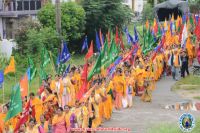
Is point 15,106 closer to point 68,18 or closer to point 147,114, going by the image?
point 147,114

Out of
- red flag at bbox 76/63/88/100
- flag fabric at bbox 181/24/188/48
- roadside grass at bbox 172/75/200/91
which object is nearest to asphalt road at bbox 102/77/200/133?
red flag at bbox 76/63/88/100

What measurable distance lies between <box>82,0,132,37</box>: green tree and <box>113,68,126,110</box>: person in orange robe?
14940mm

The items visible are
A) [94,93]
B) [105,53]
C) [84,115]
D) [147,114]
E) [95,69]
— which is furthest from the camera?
[105,53]

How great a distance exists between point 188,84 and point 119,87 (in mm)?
5922

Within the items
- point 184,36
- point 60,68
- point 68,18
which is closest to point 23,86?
point 60,68

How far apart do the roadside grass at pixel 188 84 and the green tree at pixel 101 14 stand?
9.94 m

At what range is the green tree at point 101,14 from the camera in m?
32.4

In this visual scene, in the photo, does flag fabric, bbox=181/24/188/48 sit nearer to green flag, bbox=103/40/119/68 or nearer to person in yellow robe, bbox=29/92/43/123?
green flag, bbox=103/40/119/68

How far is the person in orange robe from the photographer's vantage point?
1754 centimetres

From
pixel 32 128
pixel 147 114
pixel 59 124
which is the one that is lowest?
pixel 147 114

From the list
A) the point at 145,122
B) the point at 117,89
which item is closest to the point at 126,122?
the point at 145,122

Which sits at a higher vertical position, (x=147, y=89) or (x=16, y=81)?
(x=147, y=89)

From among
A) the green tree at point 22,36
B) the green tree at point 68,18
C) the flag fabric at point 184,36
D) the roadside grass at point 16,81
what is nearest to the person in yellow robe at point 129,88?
the roadside grass at point 16,81

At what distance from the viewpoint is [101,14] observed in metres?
32.5
